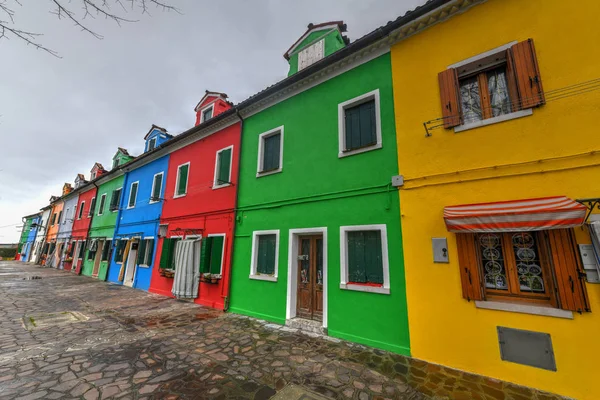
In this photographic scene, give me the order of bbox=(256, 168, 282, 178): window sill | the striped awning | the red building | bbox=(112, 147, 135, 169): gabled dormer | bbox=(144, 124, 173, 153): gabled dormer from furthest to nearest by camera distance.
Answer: bbox=(112, 147, 135, 169): gabled dormer, bbox=(144, 124, 173, 153): gabled dormer, the red building, bbox=(256, 168, 282, 178): window sill, the striped awning

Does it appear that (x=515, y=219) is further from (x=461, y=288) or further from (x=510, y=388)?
(x=510, y=388)

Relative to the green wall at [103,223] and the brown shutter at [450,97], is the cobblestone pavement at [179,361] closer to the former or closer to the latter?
the brown shutter at [450,97]

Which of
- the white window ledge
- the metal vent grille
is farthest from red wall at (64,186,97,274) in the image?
the metal vent grille

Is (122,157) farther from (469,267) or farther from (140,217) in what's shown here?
(469,267)

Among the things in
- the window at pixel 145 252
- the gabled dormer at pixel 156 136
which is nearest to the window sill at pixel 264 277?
the window at pixel 145 252

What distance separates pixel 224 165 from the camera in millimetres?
9516

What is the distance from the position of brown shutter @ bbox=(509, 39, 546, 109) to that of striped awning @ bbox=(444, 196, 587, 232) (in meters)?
1.75

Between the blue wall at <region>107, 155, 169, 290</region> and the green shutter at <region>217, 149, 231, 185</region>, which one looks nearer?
the green shutter at <region>217, 149, 231, 185</region>

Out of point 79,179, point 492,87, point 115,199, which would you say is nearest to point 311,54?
point 492,87

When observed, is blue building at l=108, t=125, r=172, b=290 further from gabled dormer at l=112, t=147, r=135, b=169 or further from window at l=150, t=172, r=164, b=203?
gabled dormer at l=112, t=147, r=135, b=169

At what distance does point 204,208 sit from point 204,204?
170mm

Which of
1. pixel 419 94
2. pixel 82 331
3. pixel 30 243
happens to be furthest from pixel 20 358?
pixel 30 243

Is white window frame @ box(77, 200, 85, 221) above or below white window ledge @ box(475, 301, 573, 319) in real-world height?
above

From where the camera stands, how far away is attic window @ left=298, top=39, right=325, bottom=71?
8.10 metres
